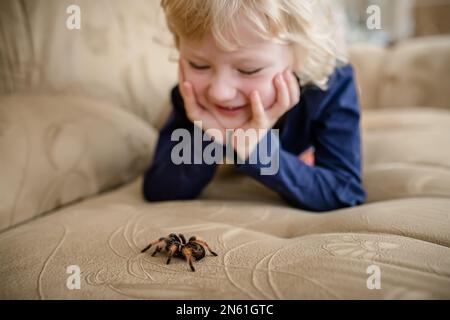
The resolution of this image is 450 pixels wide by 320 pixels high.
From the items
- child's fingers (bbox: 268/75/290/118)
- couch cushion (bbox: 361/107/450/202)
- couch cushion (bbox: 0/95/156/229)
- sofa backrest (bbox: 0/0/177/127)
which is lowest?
couch cushion (bbox: 361/107/450/202)

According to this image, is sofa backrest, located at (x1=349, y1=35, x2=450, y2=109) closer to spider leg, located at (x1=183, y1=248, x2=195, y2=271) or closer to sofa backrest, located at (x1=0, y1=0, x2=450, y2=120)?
sofa backrest, located at (x1=0, y1=0, x2=450, y2=120)

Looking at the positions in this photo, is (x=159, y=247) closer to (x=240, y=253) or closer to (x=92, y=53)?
(x=240, y=253)

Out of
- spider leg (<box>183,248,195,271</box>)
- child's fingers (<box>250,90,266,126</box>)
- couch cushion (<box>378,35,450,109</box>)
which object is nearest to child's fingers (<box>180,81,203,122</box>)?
child's fingers (<box>250,90,266,126</box>)

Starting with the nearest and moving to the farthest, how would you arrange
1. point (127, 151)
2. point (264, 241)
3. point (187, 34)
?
point (264, 241), point (187, 34), point (127, 151)

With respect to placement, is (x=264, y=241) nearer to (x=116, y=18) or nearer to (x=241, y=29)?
(x=241, y=29)

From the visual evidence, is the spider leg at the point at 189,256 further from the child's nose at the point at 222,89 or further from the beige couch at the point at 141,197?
the child's nose at the point at 222,89

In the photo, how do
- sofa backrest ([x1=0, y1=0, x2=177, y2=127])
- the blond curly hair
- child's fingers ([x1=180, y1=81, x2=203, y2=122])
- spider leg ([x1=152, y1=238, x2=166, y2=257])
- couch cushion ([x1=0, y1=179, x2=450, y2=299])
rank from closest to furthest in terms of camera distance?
1. couch cushion ([x1=0, y1=179, x2=450, y2=299])
2. spider leg ([x1=152, y1=238, x2=166, y2=257])
3. the blond curly hair
4. child's fingers ([x1=180, y1=81, x2=203, y2=122])
5. sofa backrest ([x1=0, y1=0, x2=177, y2=127])

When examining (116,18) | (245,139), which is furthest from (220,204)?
(116,18)
